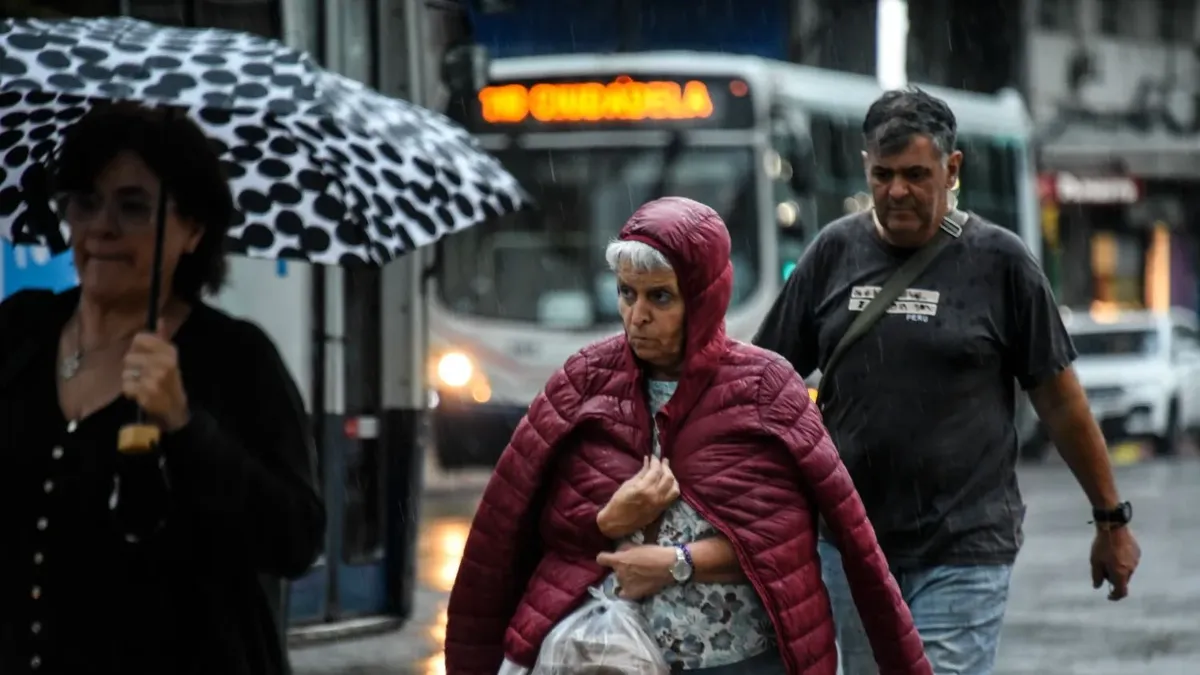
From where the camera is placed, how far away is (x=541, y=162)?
18.9 m

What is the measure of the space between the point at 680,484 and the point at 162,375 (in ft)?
3.19

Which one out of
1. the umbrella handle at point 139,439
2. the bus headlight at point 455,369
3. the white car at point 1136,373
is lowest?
the white car at point 1136,373

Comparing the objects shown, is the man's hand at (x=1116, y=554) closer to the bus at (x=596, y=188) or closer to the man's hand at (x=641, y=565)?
the man's hand at (x=641, y=565)

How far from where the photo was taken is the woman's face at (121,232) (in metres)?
3.77

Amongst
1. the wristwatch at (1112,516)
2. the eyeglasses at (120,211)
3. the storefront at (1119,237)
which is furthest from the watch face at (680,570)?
the storefront at (1119,237)

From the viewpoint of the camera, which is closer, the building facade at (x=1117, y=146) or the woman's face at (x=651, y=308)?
the woman's face at (x=651, y=308)

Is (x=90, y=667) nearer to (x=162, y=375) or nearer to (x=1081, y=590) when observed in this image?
(x=162, y=375)

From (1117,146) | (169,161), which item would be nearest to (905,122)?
(169,161)

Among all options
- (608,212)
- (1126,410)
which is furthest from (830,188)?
(1126,410)

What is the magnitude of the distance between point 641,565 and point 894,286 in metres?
1.50

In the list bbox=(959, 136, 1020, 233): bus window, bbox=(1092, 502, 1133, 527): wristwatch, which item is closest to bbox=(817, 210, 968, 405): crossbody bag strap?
bbox=(1092, 502, 1133, 527): wristwatch

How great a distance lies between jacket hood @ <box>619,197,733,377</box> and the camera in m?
4.01

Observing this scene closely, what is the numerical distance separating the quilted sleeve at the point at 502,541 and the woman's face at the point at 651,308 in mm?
181

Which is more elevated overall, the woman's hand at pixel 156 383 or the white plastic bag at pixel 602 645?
the woman's hand at pixel 156 383
